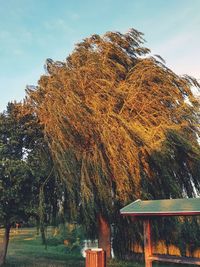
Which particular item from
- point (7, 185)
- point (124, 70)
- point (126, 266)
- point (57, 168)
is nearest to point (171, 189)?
point (126, 266)

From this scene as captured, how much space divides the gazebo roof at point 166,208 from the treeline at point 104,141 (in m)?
3.11

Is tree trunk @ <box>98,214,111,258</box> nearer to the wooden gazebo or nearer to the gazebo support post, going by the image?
the gazebo support post

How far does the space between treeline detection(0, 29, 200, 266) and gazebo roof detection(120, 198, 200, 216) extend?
311cm

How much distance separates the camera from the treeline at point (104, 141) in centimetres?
1341

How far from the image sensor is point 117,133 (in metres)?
13.6

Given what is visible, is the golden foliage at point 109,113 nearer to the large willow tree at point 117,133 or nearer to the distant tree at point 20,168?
the large willow tree at point 117,133

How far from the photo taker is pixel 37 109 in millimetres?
15969

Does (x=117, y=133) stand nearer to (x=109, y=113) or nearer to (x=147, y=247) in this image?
(x=109, y=113)

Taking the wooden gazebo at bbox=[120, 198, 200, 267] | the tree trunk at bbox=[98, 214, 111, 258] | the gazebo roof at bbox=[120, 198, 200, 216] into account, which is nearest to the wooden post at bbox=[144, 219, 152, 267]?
the wooden gazebo at bbox=[120, 198, 200, 267]

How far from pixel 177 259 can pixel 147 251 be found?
96cm

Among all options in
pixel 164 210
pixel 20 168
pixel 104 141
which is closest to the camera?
pixel 164 210

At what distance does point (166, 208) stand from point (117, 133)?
5127 millimetres

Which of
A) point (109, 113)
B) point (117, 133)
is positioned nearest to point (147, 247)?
point (117, 133)

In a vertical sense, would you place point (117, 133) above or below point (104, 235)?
above
